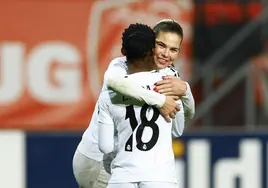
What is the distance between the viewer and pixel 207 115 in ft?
26.5

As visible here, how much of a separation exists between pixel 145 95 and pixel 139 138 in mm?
168

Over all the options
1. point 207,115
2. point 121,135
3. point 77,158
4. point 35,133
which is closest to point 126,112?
point 121,135

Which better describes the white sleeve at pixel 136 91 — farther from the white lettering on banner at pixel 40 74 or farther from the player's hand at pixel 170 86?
the white lettering on banner at pixel 40 74

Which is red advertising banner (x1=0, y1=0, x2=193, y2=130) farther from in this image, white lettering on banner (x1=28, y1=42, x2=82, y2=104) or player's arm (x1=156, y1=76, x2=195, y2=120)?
player's arm (x1=156, y1=76, x2=195, y2=120)

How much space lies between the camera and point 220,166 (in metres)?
6.52

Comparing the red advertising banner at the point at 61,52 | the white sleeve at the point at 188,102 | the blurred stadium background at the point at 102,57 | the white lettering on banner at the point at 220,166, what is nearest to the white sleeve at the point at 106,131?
the white sleeve at the point at 188,102

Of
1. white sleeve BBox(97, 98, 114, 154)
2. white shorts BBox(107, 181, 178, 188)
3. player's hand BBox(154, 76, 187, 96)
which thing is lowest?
white shorts BBox(107, 181, 178, 188)

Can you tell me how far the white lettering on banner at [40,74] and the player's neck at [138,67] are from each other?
417 cm

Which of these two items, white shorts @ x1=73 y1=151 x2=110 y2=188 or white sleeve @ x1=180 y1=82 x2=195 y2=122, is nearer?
white sleeve @ x1=180 y1=82 x2=195 y2=122

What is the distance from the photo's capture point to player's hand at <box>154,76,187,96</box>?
4008 millimetres

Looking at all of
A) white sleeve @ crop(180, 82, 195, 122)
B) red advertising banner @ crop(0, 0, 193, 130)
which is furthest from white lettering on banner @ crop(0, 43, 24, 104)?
white sleeve @ crop(180, 82, 195, 122)

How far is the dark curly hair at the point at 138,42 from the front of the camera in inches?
153

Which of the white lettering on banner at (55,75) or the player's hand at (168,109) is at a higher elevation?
the white lettering on banner at (55,75)

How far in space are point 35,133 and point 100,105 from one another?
8.07 ft
